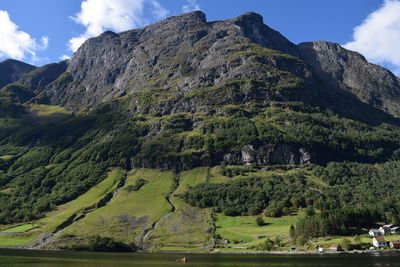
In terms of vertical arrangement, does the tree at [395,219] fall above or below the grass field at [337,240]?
above

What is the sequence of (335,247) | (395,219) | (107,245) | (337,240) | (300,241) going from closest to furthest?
(335,247) < (337,240) < (300,241) < (395,219) < (107,245)

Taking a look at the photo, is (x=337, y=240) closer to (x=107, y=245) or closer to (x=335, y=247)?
(x=335, y=247)

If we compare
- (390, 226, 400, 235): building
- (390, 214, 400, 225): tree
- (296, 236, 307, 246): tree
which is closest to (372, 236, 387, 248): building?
(390, 226, 400, 235): building

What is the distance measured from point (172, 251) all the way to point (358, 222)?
88.9 m

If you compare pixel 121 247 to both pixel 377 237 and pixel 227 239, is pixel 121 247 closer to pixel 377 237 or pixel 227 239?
pixel 227 239

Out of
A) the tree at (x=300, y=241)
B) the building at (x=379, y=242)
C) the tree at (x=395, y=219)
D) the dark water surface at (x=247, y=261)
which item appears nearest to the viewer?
the dark water surface at (x=247, y=261)

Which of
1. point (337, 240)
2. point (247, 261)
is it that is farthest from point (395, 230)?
point (247, 261)

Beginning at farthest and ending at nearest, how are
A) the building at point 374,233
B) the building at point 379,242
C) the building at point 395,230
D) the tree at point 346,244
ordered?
the building at point 395,230 < the building at point 374,233 < the building at point 379,242 < the tree at point 346,244

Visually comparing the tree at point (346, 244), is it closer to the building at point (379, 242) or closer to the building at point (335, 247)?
the building at point (335, 247)

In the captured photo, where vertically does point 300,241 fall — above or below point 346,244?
above

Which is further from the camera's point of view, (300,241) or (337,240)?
(300,241)

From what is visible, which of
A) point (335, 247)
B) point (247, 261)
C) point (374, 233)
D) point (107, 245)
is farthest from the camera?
point (107, 245)

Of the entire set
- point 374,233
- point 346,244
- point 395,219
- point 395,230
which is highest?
point 395,219

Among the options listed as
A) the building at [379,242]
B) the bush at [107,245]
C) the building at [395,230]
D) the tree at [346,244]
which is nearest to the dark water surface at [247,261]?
the tree at [346,244]
